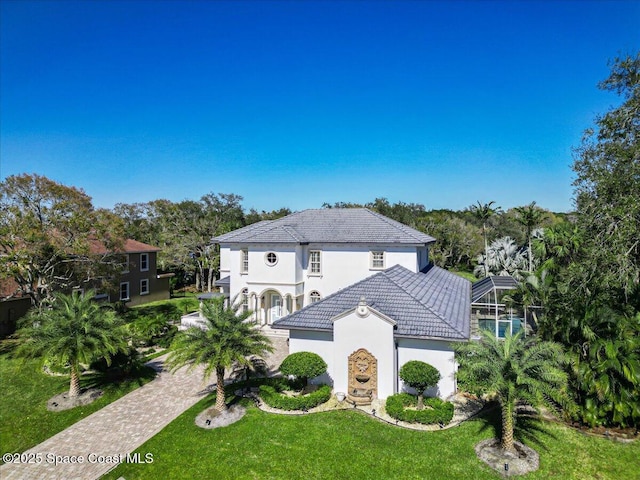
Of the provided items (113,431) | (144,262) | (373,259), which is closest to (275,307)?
(373,259)

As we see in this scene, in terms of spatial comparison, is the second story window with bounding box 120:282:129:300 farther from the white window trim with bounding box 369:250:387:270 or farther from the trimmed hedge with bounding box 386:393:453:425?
the trimmed hedge with bounding box 386:393:453:425

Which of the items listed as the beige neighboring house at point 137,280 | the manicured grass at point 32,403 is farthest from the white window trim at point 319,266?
the beige neighboring house at point 137,280

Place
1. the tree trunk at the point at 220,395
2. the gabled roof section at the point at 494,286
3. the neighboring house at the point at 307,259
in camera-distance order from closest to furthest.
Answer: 1. the tree trunk at the point at 220,395
2. the gabled roof section at the point at 494,286
3. the neighboring house at the point at 307,259

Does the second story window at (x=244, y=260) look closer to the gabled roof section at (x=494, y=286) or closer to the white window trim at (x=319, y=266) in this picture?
the white window trim at (x=319, y=266)

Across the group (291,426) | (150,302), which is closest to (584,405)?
(291,426)

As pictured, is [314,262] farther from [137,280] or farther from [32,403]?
[137,280]
